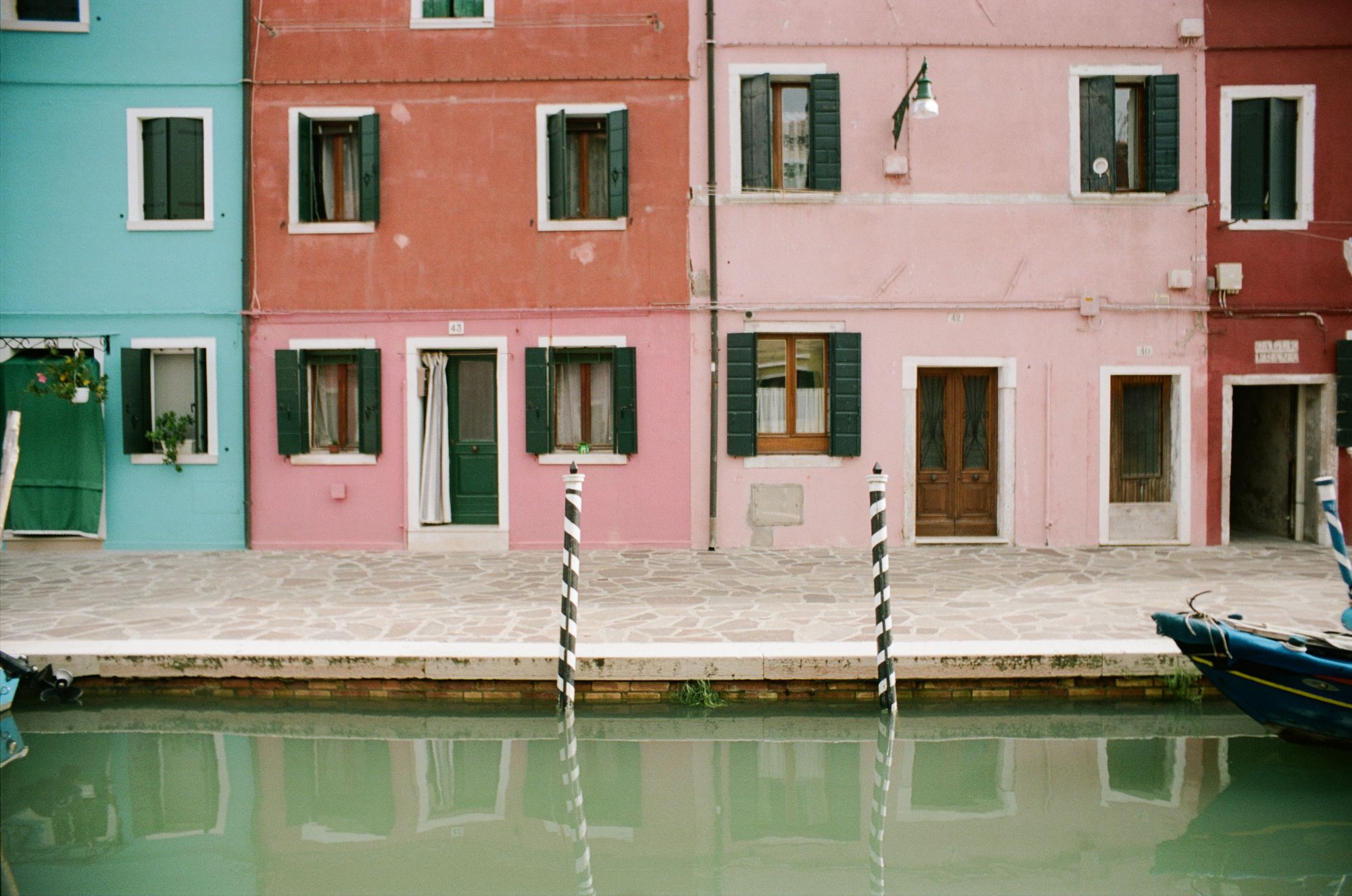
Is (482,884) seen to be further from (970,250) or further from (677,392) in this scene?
(970,250)

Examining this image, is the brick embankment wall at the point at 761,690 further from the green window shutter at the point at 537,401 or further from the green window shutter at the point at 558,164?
the green window shutter at the point at 558,164

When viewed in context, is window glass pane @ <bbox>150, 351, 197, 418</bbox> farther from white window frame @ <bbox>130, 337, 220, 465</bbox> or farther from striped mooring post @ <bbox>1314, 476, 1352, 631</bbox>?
striped mooring post @ <bbox>1314, 476, 1352, 631</bbox>

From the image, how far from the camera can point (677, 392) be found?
440 inches

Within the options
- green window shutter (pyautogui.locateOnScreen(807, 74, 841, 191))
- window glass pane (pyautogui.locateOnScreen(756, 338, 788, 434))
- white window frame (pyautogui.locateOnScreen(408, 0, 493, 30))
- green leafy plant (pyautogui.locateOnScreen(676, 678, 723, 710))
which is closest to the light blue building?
white window frame (pyautogui.locateOnScreen(408, 0, 493, 30))

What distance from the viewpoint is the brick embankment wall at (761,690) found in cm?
632

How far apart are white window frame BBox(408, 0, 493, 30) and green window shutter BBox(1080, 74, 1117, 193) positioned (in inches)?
263

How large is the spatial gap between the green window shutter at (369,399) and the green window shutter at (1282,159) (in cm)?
1023

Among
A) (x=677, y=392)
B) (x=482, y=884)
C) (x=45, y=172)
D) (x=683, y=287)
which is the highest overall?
(x=45, y=172)

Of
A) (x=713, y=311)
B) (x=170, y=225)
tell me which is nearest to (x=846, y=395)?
(x=713, y=311)

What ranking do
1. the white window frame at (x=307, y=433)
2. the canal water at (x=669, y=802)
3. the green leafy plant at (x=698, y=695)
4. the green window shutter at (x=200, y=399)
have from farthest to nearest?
the green window shutter at (x=200, y=399)
the white window frame at (x=307, y=433)
the green leafy plant at (x=698, y=695)
the canal water at (x=669, y=802)

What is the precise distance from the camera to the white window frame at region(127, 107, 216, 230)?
11.2 m

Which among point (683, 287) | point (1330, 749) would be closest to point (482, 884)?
point (1330, 749)

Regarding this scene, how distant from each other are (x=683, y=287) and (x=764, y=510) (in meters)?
2.67

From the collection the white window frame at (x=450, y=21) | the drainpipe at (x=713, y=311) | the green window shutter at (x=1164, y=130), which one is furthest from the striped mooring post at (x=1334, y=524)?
the white window frame at (x=450, y=21)
